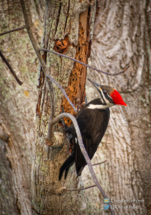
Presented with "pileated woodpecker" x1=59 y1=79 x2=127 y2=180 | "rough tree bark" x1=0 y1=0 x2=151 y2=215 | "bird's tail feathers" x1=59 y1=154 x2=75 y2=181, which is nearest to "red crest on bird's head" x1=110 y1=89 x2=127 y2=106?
"pileated woodpecker" x1=59 y1=79 x2=127 y2=180

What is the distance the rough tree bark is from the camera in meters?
1.00

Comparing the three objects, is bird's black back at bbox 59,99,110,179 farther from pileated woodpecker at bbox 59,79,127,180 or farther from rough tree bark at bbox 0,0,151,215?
rough tree bark at bbox 0,0,151,215

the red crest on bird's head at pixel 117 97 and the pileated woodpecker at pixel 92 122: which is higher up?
the red crest on bird's head at pixel 117 97

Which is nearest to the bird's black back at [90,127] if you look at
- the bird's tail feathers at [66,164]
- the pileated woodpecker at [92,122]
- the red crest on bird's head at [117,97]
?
the pileated woodpecker at [92,122]

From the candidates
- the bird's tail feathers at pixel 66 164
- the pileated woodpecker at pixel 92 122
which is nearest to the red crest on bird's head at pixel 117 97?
the pileated woodpecker at pixel 92 122

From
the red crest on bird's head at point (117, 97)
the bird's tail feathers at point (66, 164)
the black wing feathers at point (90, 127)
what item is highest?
the red crest on bird's head at point (117, 97)

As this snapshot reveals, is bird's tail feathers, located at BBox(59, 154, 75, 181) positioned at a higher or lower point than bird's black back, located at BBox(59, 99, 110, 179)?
lower

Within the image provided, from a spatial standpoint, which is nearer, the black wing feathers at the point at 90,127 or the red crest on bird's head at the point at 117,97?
the red crest on bird's head at the point at 117,97

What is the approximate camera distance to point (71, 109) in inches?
44.2

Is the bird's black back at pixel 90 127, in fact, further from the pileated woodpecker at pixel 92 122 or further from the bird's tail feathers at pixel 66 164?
the bird's tail feathers at pixel 66 164

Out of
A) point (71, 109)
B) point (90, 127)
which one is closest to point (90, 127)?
point (90, 127)

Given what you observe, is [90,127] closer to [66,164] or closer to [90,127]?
[90,127]

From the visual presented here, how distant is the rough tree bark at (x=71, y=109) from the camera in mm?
1000

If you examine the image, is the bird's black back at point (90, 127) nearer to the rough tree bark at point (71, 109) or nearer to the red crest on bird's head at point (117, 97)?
the rough tree bark at point (71, 109)
